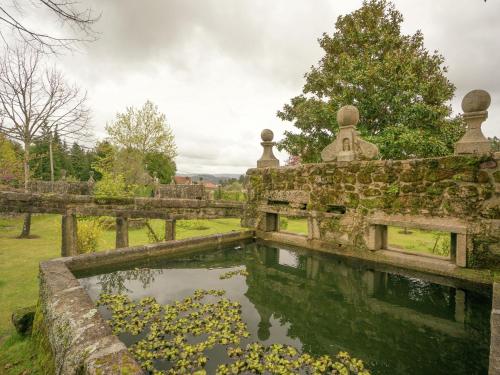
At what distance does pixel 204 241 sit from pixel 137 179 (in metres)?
24.4

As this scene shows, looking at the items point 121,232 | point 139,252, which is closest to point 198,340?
point 139,252

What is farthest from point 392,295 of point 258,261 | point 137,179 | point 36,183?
point 137,179

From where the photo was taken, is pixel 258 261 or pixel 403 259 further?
pixel 258 261

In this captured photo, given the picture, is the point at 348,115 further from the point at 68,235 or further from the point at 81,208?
the point at 68,235

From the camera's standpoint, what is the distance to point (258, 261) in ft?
16.9

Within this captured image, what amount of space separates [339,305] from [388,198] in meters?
2.28

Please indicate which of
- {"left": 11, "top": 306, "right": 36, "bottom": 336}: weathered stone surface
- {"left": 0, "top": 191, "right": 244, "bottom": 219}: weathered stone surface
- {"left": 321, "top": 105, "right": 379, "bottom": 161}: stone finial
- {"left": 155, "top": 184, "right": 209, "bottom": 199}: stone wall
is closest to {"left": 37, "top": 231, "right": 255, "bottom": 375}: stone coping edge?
{"left": 11, "top": 306, "right": 36, "bottom": 336}: weathered stone surface

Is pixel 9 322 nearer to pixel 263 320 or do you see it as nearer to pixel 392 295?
pixel 263 320

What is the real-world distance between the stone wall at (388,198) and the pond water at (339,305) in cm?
68

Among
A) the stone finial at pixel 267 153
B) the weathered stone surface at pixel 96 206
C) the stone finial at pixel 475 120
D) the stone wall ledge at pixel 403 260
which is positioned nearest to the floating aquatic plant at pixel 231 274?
the stone wall ledge at pixel 403 260

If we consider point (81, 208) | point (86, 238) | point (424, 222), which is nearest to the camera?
point (424, 222)

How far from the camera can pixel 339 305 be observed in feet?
11.0

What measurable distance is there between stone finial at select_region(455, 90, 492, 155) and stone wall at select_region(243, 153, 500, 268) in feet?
Result: 0.54

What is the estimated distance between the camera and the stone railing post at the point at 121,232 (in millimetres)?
5973
